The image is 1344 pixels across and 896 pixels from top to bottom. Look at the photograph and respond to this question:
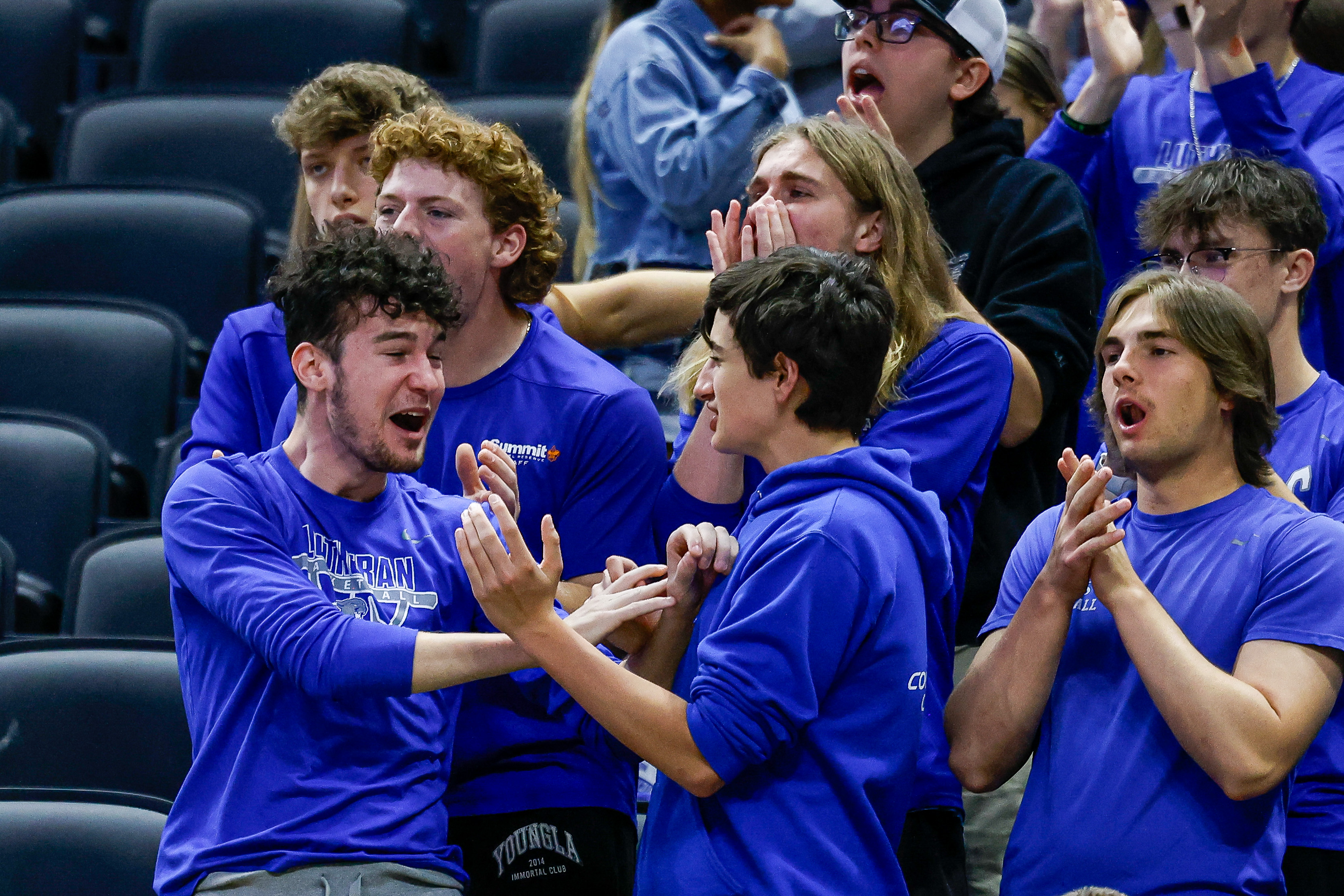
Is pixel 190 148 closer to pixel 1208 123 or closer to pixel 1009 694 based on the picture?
pixel 1208 123

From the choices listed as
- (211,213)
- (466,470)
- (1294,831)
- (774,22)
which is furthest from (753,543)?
(211,213)

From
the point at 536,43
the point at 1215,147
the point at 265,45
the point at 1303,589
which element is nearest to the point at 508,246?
the point at 1303,589

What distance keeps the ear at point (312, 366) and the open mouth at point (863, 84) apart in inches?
53.5

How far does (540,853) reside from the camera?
9.31 feet

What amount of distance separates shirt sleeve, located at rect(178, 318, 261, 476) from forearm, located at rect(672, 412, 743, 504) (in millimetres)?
900

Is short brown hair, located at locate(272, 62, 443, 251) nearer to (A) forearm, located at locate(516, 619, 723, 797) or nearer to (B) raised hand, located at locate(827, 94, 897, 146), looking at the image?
(B) raised hand, located at locate(827, 94, 897, 146)

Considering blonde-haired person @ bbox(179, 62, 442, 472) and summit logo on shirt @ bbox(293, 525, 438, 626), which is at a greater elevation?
blonde-haired person @ bbox(179, 62, 442, 472)


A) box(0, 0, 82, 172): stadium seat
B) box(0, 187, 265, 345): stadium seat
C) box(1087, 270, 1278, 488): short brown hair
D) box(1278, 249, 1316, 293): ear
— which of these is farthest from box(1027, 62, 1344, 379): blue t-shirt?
box(0, 0, 82, 172): stadium seat

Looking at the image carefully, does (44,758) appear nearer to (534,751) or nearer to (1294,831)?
(534,751)

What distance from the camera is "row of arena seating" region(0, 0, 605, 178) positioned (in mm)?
5883

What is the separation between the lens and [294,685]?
254 centimetres

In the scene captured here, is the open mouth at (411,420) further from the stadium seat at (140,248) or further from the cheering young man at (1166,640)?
the stadium seat at (140,248)

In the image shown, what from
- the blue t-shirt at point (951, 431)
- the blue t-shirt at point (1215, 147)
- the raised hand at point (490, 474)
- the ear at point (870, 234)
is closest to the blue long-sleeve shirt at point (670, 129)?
the blue t-shirt at point (1215, 147)

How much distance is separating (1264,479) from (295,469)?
1559 mm
